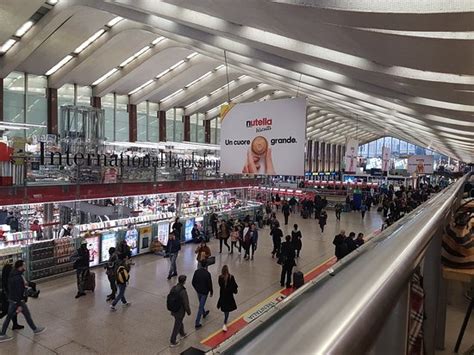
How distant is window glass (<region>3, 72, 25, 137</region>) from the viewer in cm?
2202

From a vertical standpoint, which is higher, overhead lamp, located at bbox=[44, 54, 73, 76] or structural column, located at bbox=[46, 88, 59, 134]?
overhead lamp, located at bbox=[44, 54, 73, 76]

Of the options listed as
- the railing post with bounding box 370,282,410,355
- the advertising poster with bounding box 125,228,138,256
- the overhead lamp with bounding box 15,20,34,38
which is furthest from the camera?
the overhead lamp with bounding box 15,20,34,38

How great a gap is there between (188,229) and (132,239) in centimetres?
323

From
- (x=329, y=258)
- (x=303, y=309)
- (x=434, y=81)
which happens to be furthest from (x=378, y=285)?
(x=329, y=258)

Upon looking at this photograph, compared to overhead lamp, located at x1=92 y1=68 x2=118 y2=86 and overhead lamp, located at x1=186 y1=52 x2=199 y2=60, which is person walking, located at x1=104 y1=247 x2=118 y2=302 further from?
overhead lamp, located at x1=186 y1=52 x2=199 y2=60

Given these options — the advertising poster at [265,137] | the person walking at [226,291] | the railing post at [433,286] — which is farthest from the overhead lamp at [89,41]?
the railing post at [433,286]

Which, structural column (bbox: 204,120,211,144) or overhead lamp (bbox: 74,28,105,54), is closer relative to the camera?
overhead lamp (bbox: 74,28,105,54)

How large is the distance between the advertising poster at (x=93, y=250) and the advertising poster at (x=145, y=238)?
1.86m

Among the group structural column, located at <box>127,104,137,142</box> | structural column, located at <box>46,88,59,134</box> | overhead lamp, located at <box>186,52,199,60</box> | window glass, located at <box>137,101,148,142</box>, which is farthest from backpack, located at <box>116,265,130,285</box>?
window glass, located at <box>137,101,148,142</box>

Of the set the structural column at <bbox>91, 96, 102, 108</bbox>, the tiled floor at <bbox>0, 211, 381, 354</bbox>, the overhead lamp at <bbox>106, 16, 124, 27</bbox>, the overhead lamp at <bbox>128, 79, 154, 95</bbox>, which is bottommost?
the tiled floor at <bbox>0, 211, 381, 354</bbox>

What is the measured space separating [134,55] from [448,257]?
2522 centimetres

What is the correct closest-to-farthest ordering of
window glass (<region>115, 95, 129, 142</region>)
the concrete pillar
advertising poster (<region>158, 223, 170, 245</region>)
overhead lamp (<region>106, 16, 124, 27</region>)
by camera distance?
1. advertising poster (<region>158, 223, 170, 245</region>)
2. overhead lamp (<region>106, 16, 124, 27</region>)
3. window glass (<region>115, 95, 129, 142</region>)
4. the concrete pillar

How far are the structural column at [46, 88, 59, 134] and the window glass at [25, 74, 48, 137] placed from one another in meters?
0.19

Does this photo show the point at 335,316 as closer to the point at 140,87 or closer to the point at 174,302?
the point at 174,302
